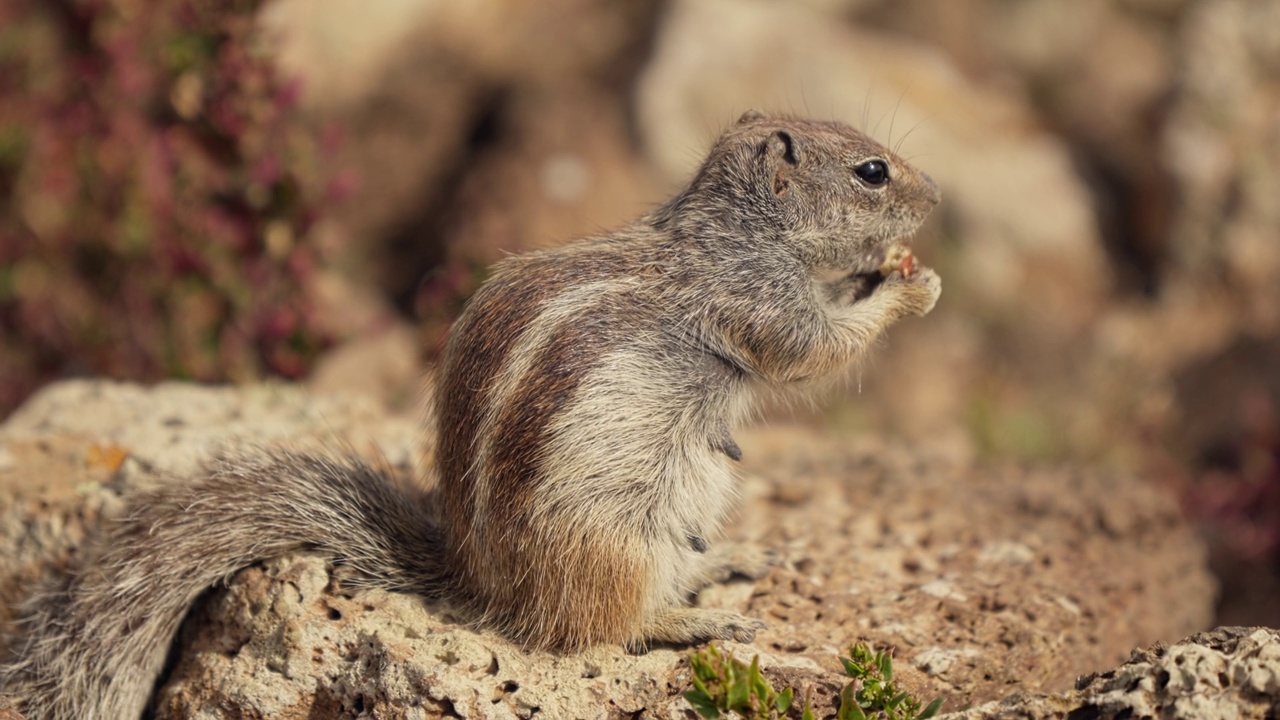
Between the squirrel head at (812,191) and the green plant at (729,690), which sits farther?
the squirrel head at (812,191)

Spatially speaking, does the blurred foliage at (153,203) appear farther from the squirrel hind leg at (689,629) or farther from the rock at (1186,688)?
the rock at (1186,688)

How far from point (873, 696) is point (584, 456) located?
3.60 ft

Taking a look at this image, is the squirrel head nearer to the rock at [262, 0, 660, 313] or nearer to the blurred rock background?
the blurred rock background

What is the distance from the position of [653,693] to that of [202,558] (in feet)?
5.09

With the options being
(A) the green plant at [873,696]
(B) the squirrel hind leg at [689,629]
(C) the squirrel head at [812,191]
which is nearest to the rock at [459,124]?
(C) the squirrel head at [812,191]

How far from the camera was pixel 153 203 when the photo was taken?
666cm

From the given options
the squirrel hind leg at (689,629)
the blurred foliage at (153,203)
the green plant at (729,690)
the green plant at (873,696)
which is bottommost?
the green plant at (729,690)

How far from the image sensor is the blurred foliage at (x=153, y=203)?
6238 mm

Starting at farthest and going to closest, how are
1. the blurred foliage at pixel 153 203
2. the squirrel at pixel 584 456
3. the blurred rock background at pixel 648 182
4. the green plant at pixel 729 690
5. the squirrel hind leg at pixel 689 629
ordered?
1. the blurred rock background at pixel 648 182
2. the blurred foliage at pixel 153 203
3. the squirrel hind leg at pixel 689 629
4. the squirrel at pixel 584 456
5. the green plant at pixel 729 690

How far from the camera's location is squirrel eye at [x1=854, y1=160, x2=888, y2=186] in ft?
14.7

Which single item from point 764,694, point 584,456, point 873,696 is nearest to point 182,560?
point 584,456

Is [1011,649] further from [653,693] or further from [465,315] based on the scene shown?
[465,315]

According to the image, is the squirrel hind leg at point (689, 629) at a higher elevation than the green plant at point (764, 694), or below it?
higher

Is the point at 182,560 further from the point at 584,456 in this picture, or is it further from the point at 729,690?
the point at 729,690
